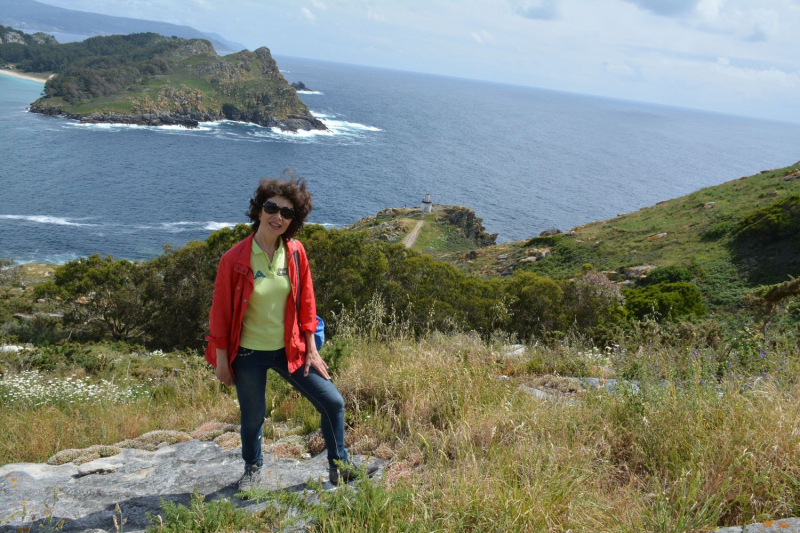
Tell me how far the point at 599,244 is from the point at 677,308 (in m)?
19.5

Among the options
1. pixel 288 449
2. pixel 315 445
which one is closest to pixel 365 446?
pixel 315 445

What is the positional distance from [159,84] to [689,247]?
12054cm

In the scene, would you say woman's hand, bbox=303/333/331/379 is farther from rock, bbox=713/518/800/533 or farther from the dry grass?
rock, bbox=713/518/800/533

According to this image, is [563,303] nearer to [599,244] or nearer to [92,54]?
[599,244]

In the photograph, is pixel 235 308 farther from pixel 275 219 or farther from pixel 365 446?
pixel 365 446

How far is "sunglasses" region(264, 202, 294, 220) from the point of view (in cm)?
349

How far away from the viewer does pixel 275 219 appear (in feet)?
11.5

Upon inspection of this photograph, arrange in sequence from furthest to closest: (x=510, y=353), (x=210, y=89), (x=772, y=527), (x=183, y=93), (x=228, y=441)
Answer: (x=210, y=89)
(x=183, y=93)
(x=510, y=353)
(x=228, y=441)
(x=772, y=527)

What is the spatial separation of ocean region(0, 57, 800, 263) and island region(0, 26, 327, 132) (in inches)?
207

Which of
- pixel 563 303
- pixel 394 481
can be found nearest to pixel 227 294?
pixel 394 481

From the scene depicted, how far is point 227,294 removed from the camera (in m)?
3.39

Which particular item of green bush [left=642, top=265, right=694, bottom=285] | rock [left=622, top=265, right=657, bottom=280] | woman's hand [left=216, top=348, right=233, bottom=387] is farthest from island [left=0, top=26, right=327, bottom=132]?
woman's hand [left=216, top=348, right=233, bottom=387]

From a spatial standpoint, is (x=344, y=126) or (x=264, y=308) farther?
(x=344, y=126)

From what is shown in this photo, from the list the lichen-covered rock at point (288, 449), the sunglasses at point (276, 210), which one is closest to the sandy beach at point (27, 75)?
the lichen-covered rock at point (288, 449)
